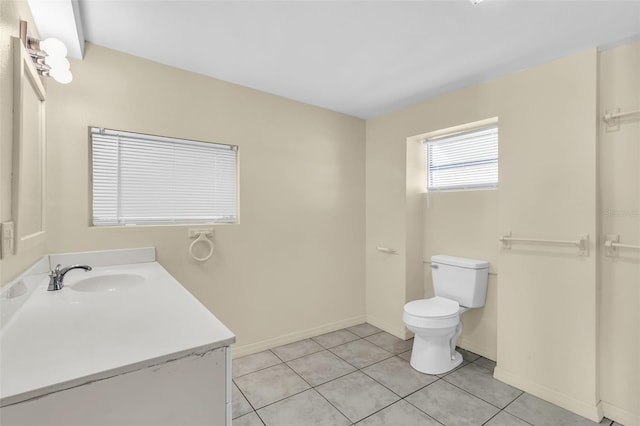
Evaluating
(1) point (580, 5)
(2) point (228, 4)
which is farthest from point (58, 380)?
(1) point (580, 5)

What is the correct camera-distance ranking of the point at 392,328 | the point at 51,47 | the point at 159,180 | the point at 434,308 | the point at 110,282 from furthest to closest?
the point at 392,328 < the point at 434,308 < the point at 159,180 < the point at 110,282 < the point at 51,47

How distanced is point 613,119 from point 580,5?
735 mm

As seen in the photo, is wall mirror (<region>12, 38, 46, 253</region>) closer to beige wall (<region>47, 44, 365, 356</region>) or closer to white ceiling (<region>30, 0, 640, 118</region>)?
beige wall (<region>47, 44, 365, 356</region>)

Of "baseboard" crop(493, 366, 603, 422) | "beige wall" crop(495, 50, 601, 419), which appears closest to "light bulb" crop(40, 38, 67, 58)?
"beige wall" crop(495, 50, 601, 419)

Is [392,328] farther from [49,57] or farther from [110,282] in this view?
[49,57]

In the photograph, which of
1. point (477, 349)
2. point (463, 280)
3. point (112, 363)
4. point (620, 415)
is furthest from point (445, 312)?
point (112, 363)

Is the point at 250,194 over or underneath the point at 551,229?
over

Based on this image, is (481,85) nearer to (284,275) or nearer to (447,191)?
(447,191)

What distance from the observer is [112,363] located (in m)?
0.73

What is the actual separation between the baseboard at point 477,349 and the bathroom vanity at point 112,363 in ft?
7.99

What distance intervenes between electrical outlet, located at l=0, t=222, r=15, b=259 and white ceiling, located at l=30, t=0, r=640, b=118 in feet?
3.69

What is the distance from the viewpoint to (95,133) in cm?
198

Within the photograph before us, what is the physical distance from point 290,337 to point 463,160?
88.4 inches

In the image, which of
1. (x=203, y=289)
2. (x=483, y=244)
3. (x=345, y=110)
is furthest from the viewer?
(x=345, y=110)
